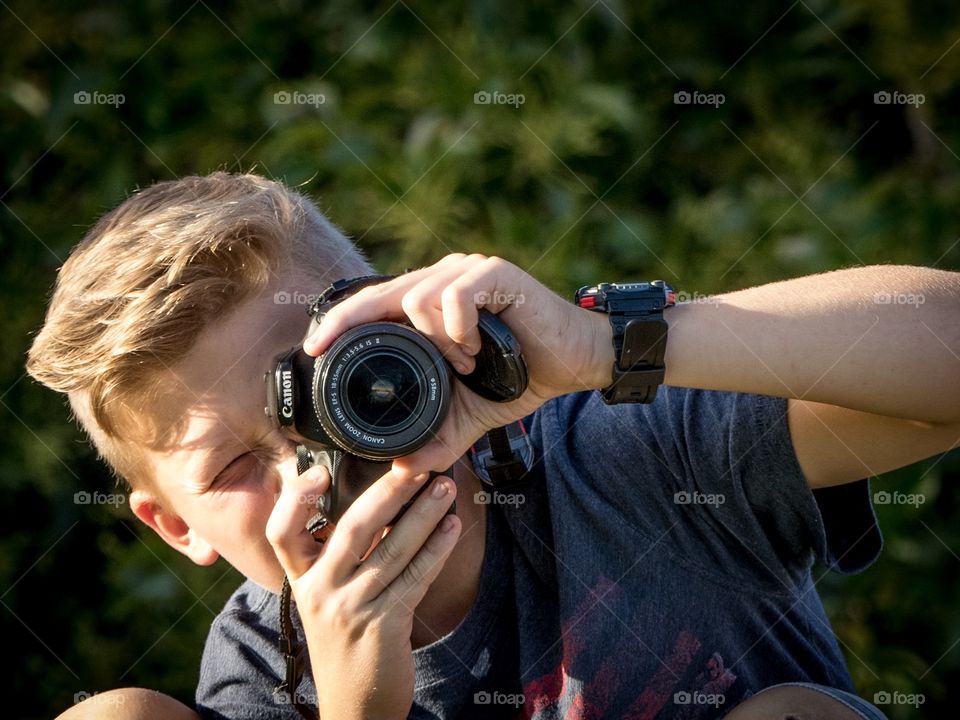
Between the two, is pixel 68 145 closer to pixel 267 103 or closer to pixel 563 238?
pixel 267 103

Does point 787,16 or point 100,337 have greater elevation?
point 100,337

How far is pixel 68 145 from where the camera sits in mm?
2314

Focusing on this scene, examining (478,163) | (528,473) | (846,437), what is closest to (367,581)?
(528,473)

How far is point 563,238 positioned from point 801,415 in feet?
3.19

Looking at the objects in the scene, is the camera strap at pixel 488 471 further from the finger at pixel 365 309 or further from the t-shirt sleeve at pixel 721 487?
the finger at pixel 365 309

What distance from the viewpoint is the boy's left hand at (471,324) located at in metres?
1.12

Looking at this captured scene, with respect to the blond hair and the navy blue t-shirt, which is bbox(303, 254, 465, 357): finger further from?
the navy blue t-shirt

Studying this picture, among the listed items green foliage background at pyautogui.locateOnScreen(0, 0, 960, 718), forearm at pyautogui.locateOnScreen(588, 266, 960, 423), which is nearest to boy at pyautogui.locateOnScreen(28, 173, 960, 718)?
forearm at pyautogui.locateOnScreen(588, 266, 960, 423)

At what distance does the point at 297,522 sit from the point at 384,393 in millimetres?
202

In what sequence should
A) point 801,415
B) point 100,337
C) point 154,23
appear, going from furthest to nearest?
point 154,23
point 100,337
point 801,415

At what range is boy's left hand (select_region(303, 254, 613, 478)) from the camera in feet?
3.69

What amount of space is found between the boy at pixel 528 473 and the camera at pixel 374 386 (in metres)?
0.03

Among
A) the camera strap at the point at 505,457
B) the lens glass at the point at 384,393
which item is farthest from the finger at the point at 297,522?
the camera strap at the point at 505,457

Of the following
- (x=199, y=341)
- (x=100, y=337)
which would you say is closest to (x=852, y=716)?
(x=199, y=341)
